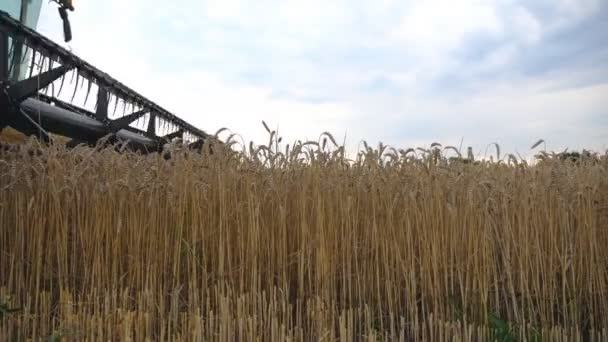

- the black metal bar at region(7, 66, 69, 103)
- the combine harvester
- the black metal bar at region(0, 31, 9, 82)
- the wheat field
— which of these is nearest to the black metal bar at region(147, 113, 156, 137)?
the combine harvester

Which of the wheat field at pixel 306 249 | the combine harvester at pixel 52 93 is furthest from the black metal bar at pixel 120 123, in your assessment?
the wheat field at pixel 306 249

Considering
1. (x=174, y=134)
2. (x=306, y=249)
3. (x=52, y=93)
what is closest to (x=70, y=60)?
(x=52, y=93)

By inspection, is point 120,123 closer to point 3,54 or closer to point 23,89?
point 3,54

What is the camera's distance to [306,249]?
263 cm

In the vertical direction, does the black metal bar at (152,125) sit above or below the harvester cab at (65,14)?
below

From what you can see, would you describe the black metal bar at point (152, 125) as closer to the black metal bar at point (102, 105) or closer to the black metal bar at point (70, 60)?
the black metal bar at point (70, 60)

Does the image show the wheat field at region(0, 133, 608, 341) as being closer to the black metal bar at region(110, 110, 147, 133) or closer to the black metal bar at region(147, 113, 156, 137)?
the black metal bar at region(110, 110, 147, 133)

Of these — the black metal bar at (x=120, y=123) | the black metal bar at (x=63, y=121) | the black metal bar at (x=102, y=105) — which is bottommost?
the black metal bar at (x=63, y=121)

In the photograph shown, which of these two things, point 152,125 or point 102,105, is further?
point 152,125

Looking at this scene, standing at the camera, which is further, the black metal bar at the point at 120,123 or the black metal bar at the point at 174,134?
the black metal bar at the point at 174,134

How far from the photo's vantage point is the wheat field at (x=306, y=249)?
2.46 m

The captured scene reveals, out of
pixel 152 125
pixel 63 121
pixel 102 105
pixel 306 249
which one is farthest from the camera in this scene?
pixel 152 125

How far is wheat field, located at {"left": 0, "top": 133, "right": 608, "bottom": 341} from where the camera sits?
2.46 metres

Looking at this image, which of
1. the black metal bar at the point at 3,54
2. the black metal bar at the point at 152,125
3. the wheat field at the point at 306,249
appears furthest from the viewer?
the black metal bar at the point at 152,125
